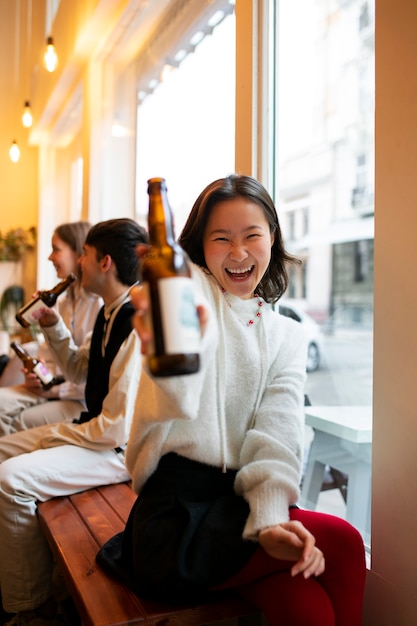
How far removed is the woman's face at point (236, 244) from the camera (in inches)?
44.1

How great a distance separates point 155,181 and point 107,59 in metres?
3.18

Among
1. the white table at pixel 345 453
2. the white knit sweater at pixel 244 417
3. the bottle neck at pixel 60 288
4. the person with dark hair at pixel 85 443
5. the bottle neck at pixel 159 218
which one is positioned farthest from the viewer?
the bottle neck at pixel 60 288

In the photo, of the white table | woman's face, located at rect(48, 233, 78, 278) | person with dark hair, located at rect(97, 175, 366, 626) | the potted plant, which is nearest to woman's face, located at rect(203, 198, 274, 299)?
person with dark hair, located at rect(97, 175, 366, 626)

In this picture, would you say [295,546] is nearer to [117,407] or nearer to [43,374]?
[117,407]

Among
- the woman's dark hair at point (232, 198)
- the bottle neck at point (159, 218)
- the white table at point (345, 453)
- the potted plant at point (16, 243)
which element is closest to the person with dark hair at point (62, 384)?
the white table at point (345, 453)

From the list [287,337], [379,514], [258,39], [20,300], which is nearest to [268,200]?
[287,337]

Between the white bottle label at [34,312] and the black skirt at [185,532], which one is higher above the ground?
the white bottle label at [34,312]

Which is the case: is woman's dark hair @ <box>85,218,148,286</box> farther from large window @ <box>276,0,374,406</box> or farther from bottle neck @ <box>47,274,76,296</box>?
large window @ <box>276,0,374,406</box>

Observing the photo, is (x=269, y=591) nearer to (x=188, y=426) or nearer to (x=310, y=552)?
(x=310, y=552)

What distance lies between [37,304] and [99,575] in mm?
1225

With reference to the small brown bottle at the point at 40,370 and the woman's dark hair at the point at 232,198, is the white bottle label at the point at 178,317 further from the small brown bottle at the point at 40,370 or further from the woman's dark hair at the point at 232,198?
the small brown bottle at the point at 40,370

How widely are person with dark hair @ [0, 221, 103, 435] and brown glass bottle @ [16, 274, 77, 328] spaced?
0.10 m

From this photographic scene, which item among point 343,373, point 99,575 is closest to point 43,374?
point 99,575

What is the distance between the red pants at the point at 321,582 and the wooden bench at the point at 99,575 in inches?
3.1
